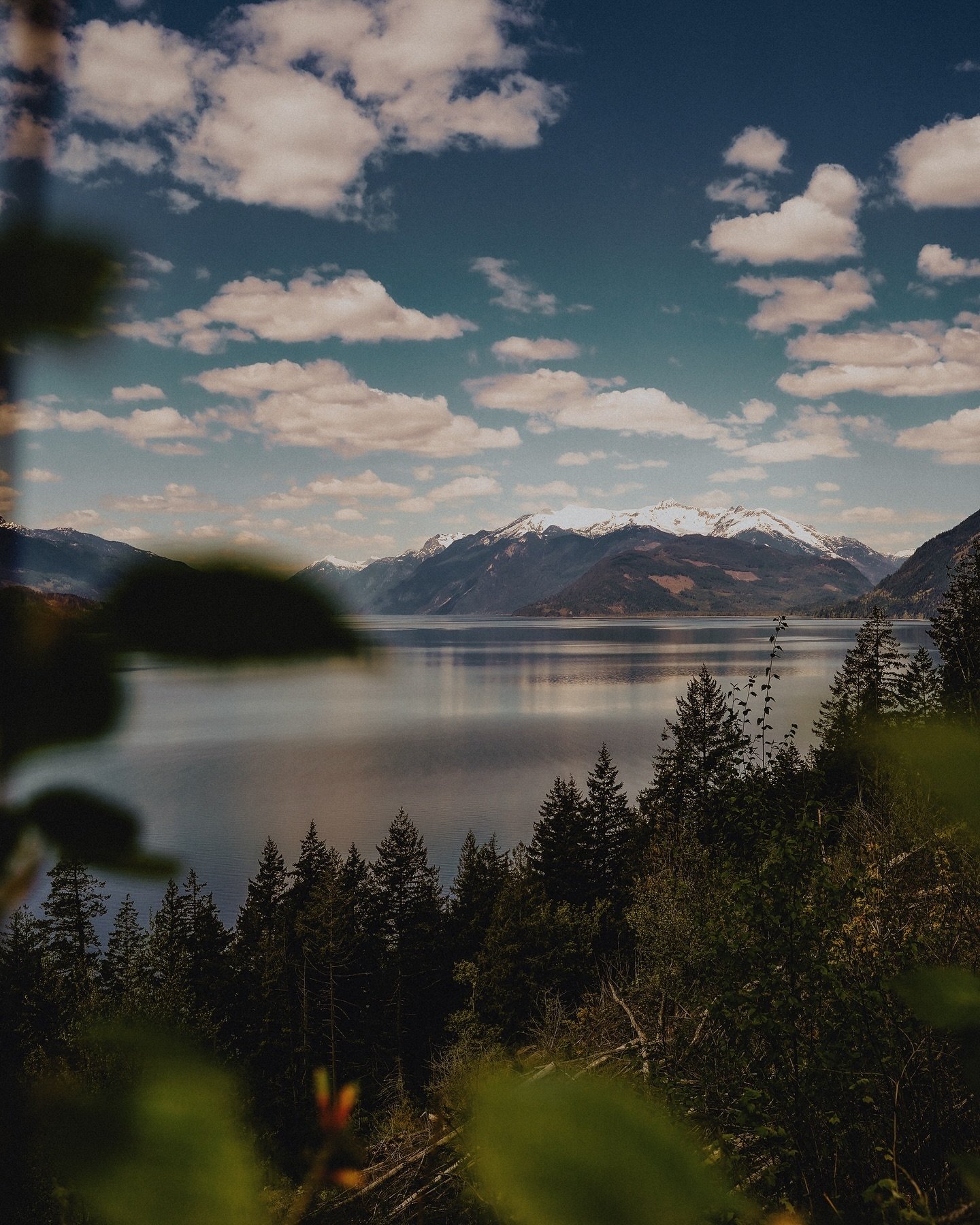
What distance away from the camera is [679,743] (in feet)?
120

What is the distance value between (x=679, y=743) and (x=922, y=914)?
2950 centimetres

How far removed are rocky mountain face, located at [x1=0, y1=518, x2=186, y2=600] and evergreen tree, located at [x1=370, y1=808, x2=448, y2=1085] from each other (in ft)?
100.0

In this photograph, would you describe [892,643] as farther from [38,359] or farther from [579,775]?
[38,359]

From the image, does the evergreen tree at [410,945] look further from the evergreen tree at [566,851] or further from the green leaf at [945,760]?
the green leaf at [945,760]

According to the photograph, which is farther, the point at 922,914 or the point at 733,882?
the point at 922,914

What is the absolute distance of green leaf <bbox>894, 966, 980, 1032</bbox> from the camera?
82 centimetres

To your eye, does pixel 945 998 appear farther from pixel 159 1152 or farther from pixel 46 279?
pixel 46 279

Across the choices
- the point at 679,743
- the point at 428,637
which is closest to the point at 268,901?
the point at 679,743

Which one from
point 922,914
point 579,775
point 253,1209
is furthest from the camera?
point 579,775

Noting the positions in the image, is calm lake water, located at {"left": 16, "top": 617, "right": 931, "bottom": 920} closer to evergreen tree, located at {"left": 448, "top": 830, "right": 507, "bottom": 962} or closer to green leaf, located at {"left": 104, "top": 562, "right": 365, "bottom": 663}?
green leaf, located at {"left": 104, "top": 562, "right": 365, "bottom": 663}

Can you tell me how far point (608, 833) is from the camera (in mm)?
37062

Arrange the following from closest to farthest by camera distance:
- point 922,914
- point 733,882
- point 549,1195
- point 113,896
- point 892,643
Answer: point 549,1195 < point 733,882 < point 922,914 < point 892,643 < point 113,896

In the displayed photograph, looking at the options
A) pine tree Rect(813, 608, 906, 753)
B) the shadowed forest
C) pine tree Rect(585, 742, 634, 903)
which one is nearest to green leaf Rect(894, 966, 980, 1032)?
the shadowed forest

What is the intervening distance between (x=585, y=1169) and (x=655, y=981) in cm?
1179
